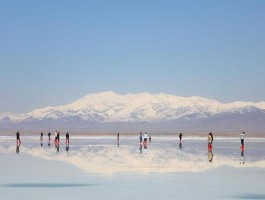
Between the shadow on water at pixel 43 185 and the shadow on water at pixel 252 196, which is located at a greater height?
the shadow on water at pixel 43 185

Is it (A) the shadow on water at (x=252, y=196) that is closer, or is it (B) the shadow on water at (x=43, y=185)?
(A) the shadow on water at (x=252, y=196)

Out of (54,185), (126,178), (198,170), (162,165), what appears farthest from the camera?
(162,165)

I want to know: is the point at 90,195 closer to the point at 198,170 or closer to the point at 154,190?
the point at 154,190

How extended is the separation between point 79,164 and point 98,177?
7479 millimetres

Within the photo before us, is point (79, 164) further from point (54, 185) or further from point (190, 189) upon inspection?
point (190, 189)

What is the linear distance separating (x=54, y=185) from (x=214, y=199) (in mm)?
6872

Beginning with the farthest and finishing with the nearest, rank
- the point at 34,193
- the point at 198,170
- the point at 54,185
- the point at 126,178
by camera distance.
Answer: the point at 198,170, the point at 126,178, the point at 54,185, the point at 34,193

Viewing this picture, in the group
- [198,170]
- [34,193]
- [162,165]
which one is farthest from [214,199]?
[162,165]

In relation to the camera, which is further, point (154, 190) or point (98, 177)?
point (98, 177)

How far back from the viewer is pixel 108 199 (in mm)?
19234

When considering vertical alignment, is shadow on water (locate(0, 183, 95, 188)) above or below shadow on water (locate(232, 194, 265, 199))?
above

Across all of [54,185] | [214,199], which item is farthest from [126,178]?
[214,199]

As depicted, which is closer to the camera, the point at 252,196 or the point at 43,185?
the point at 252,196

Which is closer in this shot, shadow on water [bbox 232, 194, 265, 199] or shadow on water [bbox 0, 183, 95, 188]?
shadow on water [bbox 232, 194, 265, 199]
